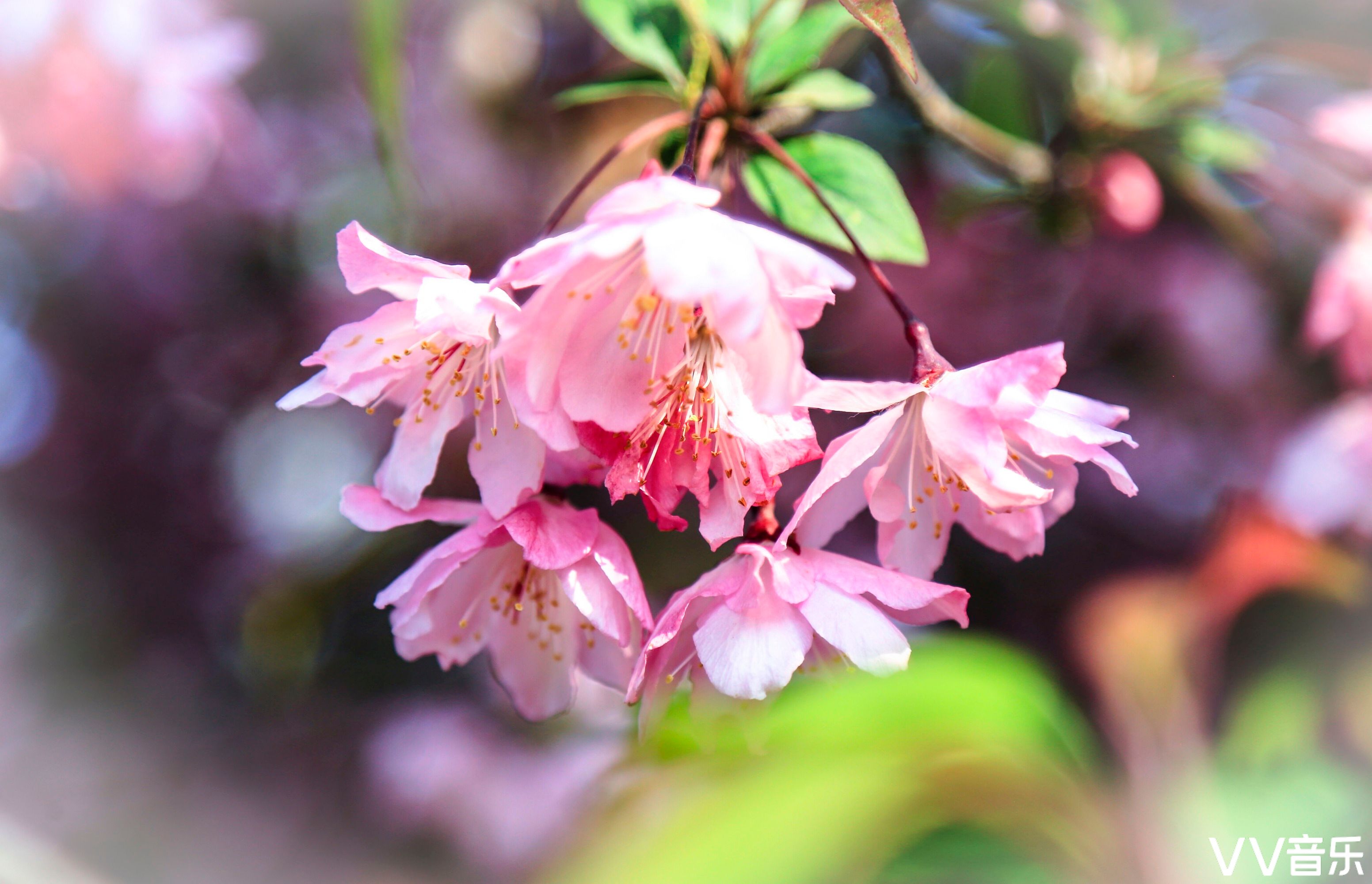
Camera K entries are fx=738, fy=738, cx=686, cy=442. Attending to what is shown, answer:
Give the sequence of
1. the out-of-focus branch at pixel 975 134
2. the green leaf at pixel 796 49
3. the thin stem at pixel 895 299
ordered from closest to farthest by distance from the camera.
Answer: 1. the thin stem at pixel 895 299
2. the green leaf at pixel 796 49
3. the out-of-focus branch at pixel 975 134

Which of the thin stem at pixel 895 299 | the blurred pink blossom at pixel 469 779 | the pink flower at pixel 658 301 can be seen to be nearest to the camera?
the pink flower at pixel 658 301

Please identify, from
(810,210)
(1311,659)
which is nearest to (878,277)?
(810,210)

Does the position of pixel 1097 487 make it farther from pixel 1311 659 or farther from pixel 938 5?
pixel 938 5

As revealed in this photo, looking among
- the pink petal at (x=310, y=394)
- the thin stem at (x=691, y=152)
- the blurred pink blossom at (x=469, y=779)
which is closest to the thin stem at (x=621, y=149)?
the thin stem at (x=691, y=152)

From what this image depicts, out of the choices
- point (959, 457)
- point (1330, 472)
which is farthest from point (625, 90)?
point (1330, 472)

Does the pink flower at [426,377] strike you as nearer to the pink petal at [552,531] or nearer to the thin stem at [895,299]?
the pink petal at [552,531]

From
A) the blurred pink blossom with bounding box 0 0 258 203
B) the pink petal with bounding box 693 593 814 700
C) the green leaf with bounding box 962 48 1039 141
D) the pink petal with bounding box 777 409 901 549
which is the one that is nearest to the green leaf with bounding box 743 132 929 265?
the pink petal with bounding box 777 409 901 549

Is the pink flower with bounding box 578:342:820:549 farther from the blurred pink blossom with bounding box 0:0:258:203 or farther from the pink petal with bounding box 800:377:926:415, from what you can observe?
the blurred pink blossom with bounding box 0:0:258:203

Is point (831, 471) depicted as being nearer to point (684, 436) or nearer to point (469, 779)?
point (684, 436)

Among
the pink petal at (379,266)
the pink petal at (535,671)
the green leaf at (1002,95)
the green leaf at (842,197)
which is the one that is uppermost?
the pink petal at (379,266)
